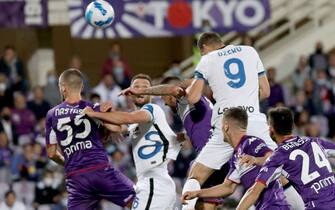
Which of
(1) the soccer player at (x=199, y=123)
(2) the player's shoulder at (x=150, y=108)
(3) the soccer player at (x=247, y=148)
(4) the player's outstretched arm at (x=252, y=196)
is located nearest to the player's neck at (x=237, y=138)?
(3) the soccer player at (x=247, y=148)

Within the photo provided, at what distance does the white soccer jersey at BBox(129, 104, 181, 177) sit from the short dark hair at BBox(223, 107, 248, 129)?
135cm

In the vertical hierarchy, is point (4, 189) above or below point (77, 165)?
below

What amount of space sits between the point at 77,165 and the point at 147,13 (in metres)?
10.2

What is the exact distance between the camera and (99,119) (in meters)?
12.6

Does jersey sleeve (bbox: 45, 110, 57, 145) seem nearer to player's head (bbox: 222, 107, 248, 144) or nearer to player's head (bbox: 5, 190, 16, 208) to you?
player's head (bbox: 222, 107, 248, 144)

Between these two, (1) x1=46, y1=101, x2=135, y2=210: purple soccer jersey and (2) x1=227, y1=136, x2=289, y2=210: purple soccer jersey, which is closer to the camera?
(2) x1=227, y1=136, x2=289, y2=210: purple soccer jersey

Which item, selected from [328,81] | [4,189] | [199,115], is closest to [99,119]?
[199,115]

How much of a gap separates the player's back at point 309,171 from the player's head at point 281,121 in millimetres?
112

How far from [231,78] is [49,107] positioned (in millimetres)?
9586

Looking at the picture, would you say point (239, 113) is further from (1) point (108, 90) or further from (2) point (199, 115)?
(1) point (108, 90)

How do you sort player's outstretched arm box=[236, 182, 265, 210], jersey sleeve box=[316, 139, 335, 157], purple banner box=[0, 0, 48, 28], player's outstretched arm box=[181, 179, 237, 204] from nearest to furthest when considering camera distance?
1. player's outstretched arm box=[236, 182, 265, 210]
2. jersey sleeve box=[316, 139, 335, 157]
3. player's outstretched arm box=[181, 179, 237, 204]
4. purple banner box=[0, 0, 48, 28]

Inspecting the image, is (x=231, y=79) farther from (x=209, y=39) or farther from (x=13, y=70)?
(x=13, y=70)

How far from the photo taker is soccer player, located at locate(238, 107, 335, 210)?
1144 centimetres

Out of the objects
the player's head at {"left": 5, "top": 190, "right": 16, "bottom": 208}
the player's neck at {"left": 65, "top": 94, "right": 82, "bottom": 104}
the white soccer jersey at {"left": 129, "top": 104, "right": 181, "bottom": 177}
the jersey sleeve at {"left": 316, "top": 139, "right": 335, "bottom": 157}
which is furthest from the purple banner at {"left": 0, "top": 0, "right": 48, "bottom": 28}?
the jersey sleeve at {"left": 316, "top": 139, "right": 335, "bottom": 157}
